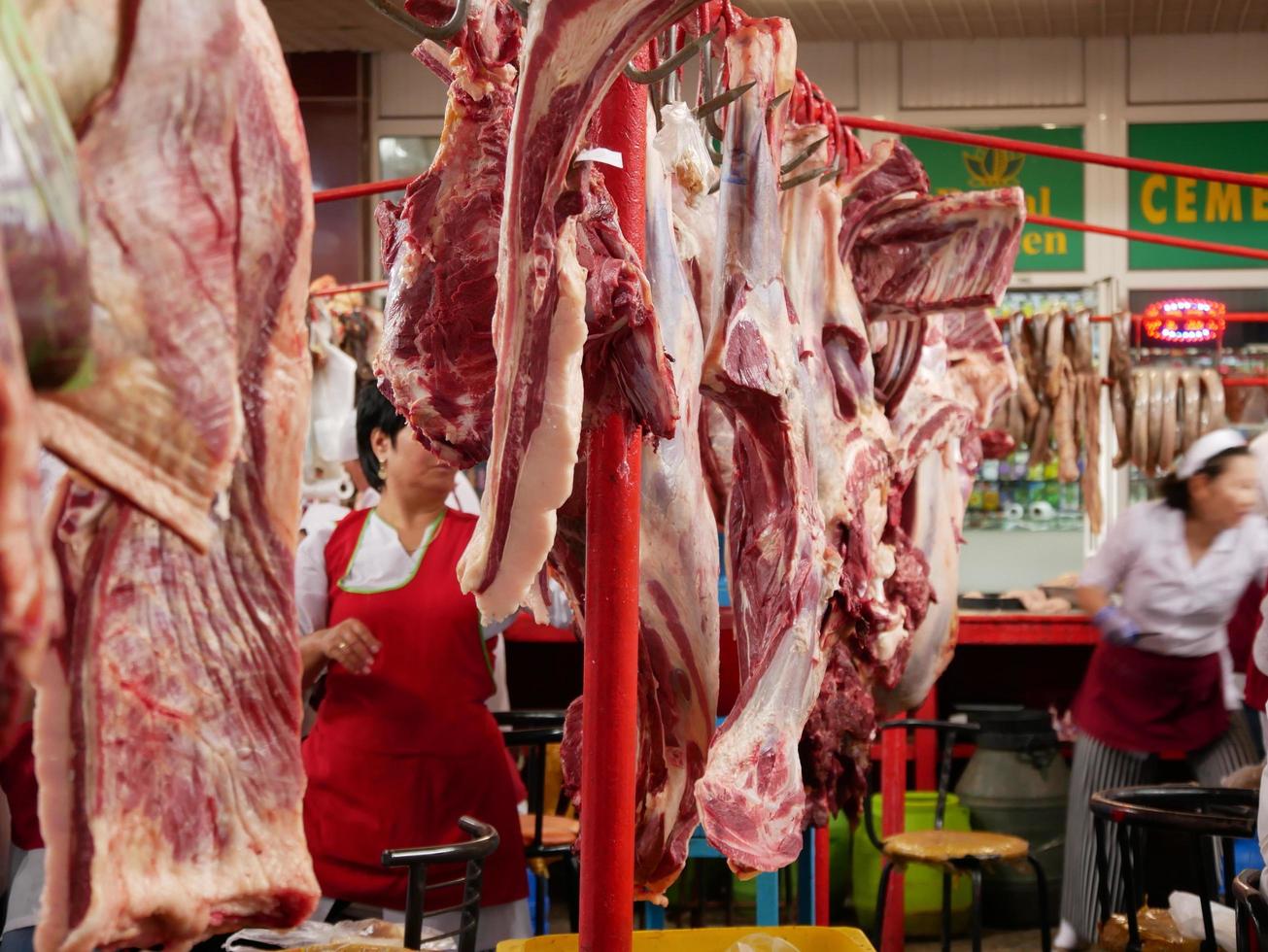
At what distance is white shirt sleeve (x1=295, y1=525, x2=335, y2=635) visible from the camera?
352 cm

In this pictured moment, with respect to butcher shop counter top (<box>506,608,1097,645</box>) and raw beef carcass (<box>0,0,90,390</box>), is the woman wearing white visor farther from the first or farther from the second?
raw beef carcass (<box>0,0,90,390</box>)

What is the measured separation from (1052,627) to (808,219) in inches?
199

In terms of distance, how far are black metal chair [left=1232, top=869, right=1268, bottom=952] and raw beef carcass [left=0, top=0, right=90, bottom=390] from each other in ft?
8.76

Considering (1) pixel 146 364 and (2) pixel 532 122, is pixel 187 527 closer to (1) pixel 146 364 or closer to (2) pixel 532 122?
(1) pixel 146 364

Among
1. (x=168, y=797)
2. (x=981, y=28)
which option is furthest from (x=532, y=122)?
(x=981, y=28)

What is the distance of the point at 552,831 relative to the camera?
494cm

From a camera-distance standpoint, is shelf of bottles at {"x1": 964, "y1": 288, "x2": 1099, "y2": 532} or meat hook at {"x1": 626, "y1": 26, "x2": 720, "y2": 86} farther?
shelf of bottles at {"x1": 964, "y1": 288, "x2": 1099, "y2": 532}

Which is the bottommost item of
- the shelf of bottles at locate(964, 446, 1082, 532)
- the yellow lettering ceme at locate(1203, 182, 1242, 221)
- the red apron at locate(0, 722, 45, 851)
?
the red apron at locate(0, 722, 45, 851)

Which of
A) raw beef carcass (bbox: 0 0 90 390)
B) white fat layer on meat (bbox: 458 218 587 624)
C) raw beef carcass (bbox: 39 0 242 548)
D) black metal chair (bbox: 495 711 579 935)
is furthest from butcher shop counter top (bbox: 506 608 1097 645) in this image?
raw beef carcass (bbox: 0 0 90 390)

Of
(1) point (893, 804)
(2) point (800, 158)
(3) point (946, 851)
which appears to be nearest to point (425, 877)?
(2) point (800, 158)

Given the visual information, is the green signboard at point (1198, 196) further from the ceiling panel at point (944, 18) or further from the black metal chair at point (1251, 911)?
the black metal chair at point (1251, 911)

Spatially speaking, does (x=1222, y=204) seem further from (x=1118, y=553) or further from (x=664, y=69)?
(x=664, y=69)

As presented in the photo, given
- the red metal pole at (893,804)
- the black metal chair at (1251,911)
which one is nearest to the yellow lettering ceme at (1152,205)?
the red metal pole at (893,804)

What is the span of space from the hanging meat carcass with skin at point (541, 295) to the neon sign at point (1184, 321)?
21.8 feet
